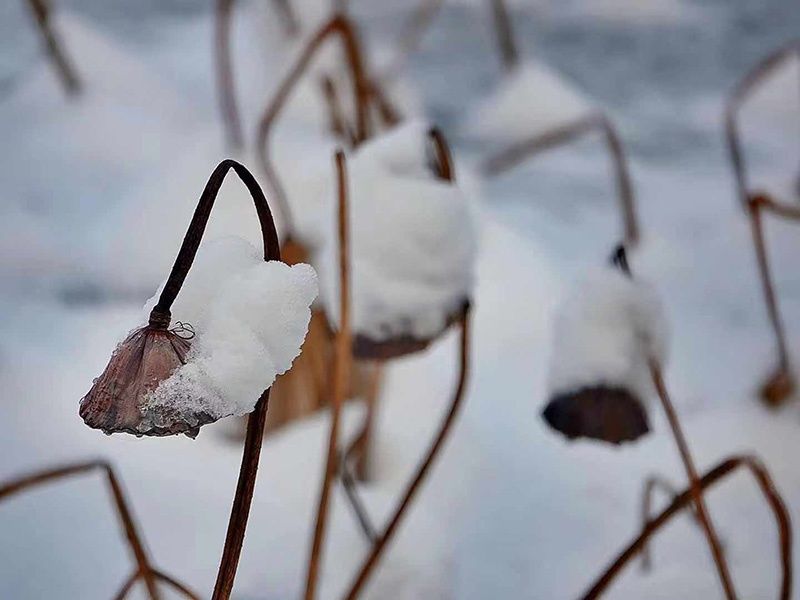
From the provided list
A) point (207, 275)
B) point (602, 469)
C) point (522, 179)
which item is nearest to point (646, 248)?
point (522, 179)

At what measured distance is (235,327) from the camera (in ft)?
0.87

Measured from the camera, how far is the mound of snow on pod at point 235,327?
252mm

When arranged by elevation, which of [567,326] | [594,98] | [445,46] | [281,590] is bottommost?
[281,590]

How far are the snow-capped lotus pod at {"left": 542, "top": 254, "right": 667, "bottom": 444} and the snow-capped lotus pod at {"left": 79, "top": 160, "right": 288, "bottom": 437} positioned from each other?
0.74 ft

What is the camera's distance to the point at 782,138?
49.6 inches

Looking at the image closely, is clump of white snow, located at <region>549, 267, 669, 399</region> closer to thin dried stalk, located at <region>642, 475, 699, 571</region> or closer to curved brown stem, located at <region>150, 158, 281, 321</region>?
thin dried stalk, located at <region>642, 475, 699, 571</region>

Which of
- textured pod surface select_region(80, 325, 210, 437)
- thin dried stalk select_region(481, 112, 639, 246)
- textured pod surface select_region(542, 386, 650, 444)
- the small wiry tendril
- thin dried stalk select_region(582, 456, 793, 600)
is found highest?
thin dried stalk select_region(481, 112, 639, 246)

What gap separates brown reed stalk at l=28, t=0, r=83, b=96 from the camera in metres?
1.13

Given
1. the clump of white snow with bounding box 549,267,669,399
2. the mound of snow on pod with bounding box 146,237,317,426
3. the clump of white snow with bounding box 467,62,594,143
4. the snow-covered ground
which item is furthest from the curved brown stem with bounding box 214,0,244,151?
the mound of snow on pod with bounding box 146,237,317,426

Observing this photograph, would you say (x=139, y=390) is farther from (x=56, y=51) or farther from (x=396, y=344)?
(x=56, y=51)

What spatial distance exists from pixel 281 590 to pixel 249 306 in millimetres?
354

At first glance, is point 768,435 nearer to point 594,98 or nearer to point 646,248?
point 646,248

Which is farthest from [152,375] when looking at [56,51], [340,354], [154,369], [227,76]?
[56,51]

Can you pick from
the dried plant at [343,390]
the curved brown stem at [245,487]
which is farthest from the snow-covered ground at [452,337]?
the curved brown stem at [245,487]
